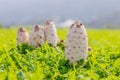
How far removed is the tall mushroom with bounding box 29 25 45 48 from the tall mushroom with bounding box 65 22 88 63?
1123mm

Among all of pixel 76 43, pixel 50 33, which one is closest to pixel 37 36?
pixel 50 33

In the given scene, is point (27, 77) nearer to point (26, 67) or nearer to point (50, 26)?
point (26, 67)

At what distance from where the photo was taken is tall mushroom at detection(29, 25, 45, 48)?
8281 mm

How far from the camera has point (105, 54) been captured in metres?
8.42

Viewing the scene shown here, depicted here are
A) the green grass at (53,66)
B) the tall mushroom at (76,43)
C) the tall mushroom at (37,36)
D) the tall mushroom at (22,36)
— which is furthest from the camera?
the tall mushroom at (22,36)

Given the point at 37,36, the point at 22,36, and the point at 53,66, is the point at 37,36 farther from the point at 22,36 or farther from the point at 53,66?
the point at 53,66

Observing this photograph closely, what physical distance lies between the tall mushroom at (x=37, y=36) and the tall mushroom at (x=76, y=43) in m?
1.12

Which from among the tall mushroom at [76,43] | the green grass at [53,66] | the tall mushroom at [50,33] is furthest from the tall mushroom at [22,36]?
the tall mushroom at [76,43]

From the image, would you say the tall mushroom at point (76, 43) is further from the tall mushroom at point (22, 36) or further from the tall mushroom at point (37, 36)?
the tall mushroom at point (22, 36)

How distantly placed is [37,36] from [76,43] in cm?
128

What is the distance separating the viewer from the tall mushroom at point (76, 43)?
720cm

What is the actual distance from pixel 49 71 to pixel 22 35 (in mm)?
2161

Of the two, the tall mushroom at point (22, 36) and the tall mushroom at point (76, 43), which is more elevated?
the tall mushroom at point (22, 36)

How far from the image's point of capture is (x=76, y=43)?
7.19 m
